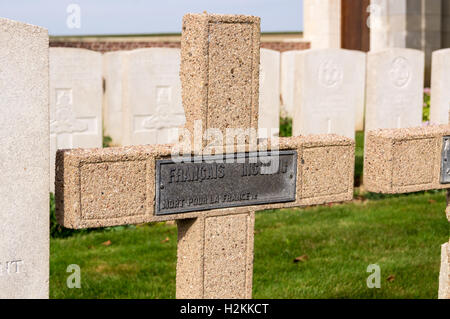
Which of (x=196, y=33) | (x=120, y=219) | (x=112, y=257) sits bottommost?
(x=112, y=257)

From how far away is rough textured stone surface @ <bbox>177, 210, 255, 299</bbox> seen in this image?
118 inches

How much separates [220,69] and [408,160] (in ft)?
3.58

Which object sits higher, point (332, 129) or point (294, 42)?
point (294, 42)

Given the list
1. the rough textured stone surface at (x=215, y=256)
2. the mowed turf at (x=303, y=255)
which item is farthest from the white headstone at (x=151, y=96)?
the rough textured stone surface at (x=215, y=256)

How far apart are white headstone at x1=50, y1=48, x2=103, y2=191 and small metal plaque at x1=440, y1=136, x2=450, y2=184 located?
4.00 meters

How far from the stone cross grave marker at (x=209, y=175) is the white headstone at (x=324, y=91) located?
14.0 feet

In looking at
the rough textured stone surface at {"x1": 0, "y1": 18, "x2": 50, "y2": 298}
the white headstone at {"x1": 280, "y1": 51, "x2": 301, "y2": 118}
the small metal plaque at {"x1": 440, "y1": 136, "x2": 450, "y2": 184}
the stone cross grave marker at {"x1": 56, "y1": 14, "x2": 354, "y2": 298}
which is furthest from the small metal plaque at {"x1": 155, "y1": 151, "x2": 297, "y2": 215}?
the white headstone at {"x1": 280, "y1": 51, "x2": 301, "y2": 118}

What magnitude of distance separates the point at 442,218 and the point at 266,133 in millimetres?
2181

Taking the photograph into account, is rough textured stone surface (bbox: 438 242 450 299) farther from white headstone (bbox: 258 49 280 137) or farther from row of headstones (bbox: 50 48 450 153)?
white headstone (bbox: 258 49 280 137)

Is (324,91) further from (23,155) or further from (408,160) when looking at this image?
(23,155)

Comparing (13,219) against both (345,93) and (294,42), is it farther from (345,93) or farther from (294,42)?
(294,42)

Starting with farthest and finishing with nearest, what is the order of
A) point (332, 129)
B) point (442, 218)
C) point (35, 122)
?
1. point (332, 129)
2. point (442, 218)
3. point (35, 122)

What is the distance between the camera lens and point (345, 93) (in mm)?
7828

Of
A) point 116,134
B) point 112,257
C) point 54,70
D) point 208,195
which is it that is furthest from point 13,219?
point 116,134
